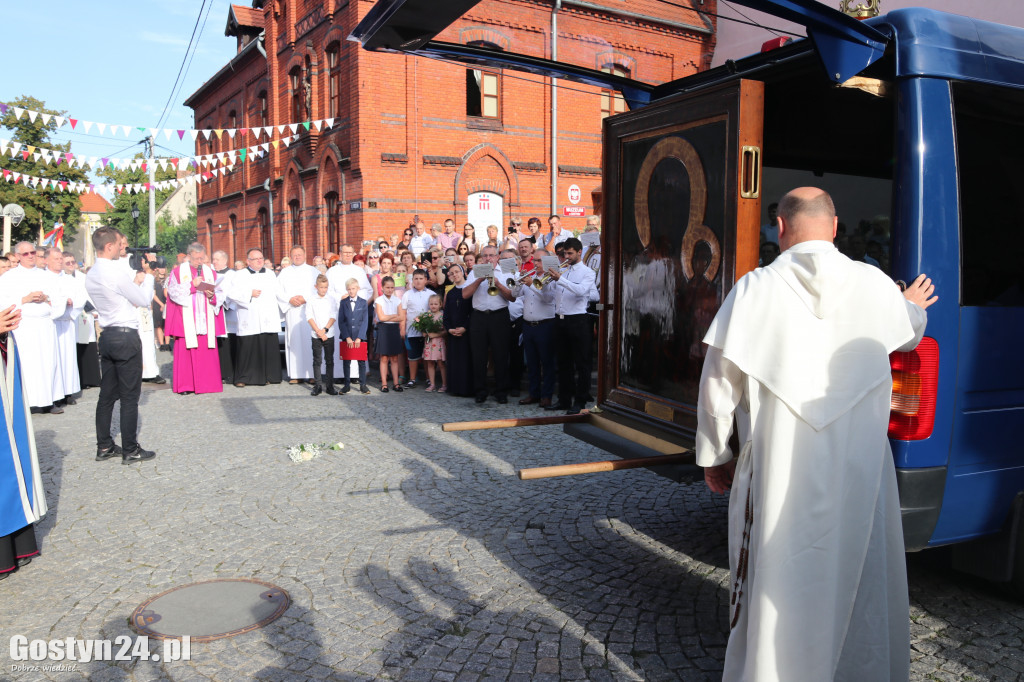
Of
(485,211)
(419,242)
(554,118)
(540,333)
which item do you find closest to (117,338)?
(540,333)

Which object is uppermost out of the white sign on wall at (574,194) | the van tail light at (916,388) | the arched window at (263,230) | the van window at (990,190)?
the white sign on wall at (574,194)

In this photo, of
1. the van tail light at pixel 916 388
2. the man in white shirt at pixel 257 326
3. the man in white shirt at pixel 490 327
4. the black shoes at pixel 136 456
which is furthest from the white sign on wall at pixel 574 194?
the van tail light at pixel 916 388

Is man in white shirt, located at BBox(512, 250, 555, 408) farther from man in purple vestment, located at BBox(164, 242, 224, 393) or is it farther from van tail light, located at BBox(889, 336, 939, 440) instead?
van tail light, located at BBox(889, 336, 939, 440)

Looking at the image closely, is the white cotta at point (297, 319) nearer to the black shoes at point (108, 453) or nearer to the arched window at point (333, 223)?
the black shoes at point (108, 453)

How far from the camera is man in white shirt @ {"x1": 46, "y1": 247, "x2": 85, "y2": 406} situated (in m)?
11.0

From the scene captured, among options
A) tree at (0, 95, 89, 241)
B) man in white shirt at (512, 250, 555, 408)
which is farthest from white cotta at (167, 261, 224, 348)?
tree at (0, 95, 89, 241)

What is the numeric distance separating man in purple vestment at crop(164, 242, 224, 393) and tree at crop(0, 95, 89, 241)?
2768 centimetres

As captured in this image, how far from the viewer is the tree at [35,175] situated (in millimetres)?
35844

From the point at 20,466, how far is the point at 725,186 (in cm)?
451

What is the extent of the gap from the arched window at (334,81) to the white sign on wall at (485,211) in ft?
14.7

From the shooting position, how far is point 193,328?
39.4ft

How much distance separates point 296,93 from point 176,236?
41.0 m

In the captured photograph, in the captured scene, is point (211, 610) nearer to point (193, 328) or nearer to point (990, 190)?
point (990, 190)

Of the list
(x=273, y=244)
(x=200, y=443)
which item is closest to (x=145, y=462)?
(x=200, y=443)
